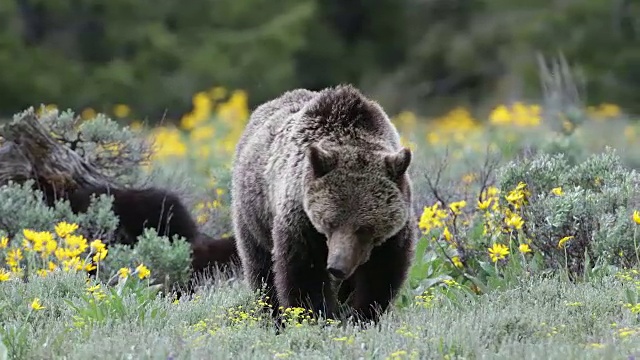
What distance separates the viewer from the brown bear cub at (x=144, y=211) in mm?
8750

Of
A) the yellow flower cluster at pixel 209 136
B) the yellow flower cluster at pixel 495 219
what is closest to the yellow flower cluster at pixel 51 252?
the yellow flower cluster at pixel 495 219

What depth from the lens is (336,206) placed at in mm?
5812

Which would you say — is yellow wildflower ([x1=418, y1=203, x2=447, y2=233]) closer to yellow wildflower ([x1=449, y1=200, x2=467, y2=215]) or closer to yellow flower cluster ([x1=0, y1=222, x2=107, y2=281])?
yellow wildflower ([x1=449, y1=200, x2=467, y2=215])

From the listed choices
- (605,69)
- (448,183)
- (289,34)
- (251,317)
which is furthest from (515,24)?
(251,317)

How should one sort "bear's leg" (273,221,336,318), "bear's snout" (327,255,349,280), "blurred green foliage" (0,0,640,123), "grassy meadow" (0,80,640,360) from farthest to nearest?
"blurred green foliage" (0,0,640,123) < "bear's leg" (273,221,336,318) < "bear's snout" (327,255,349,280) < "grassy meadow" (0,80,640,360)

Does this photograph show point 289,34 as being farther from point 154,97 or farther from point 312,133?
point 312,133

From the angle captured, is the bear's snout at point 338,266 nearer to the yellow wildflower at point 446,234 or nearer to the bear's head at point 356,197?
the bear's head at point 356,197

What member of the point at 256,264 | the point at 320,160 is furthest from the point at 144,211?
the point at 320,160

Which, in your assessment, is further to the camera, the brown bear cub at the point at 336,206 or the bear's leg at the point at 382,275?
the bear's leg at the point at 382,275

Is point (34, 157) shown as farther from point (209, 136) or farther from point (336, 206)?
point (209, 136)

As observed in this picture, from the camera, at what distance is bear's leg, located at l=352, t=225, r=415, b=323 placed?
6113 millimetres

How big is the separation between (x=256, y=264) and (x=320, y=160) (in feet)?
4.21

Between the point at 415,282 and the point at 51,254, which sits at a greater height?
the point at 51,254

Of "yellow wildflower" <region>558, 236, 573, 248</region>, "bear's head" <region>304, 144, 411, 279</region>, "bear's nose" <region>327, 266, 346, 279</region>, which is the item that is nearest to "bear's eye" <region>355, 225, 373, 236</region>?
"bear's head" <region>304, 144, 411, 279</region>
